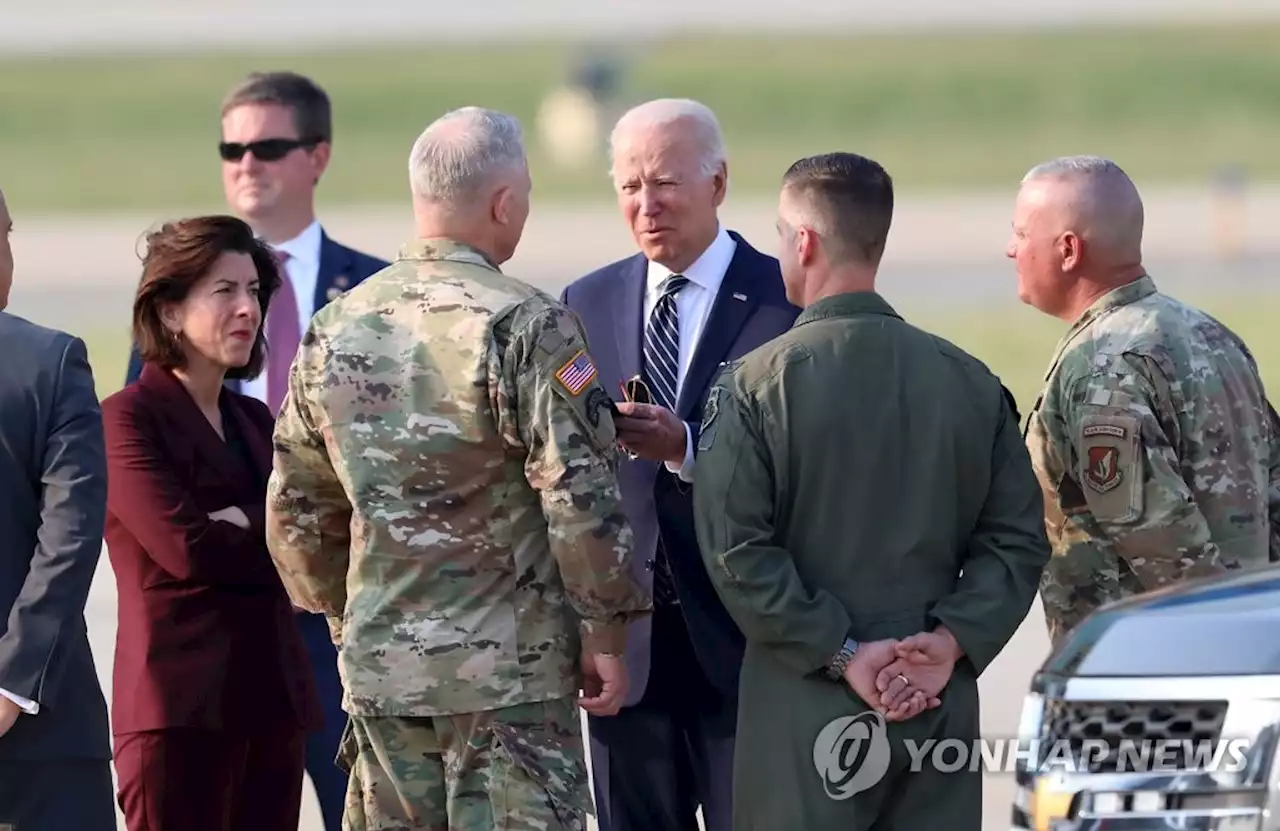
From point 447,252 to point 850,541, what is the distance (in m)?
1.05

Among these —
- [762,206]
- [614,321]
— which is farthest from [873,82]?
[614,321]

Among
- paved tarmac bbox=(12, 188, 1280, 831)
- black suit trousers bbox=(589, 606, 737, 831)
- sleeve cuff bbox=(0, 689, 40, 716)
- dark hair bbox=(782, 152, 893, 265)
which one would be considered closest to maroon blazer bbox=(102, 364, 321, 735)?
sleeve cuff bbox=(0, 689, 40, 716)

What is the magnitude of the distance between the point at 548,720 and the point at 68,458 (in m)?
1.16

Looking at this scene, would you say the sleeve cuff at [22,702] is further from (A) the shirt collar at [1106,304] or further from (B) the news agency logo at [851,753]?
(A) the shirt collar at [1106,304]

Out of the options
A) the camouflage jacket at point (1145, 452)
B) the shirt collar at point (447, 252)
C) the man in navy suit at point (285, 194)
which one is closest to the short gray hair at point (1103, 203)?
the camouflage jacket at point (1145, 452)

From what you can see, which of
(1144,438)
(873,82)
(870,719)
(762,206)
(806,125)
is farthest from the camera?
(873,82)

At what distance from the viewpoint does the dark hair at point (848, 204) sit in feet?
14.0

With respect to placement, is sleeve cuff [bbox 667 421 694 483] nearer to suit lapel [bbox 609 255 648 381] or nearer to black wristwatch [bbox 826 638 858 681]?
suit lapel [bbox 609 255 648 381]

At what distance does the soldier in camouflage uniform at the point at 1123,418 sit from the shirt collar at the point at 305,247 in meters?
2.30

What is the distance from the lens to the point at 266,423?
16.5ft

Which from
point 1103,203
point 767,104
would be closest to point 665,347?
point 1103,203

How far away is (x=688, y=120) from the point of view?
5121 mm

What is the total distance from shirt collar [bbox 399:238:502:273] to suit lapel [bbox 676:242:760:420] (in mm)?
800

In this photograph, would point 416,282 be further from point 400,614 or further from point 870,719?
point 870,719
